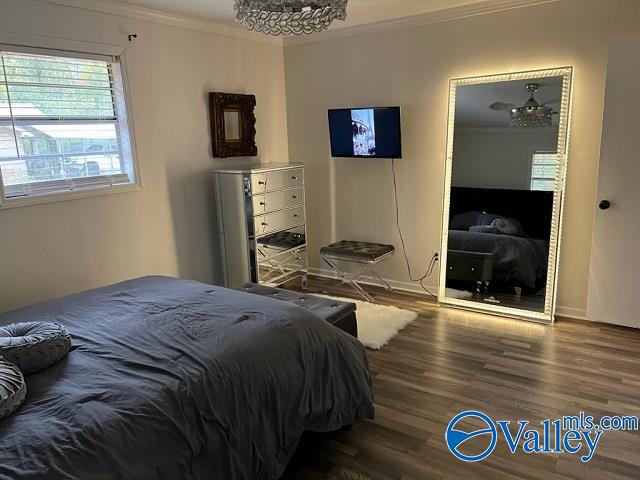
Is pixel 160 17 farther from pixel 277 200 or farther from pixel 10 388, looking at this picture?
pixel 10 388

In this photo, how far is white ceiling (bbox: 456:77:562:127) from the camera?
3455 mm

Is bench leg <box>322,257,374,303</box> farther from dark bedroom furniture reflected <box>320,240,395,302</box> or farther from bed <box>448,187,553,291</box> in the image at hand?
bed <box>448,187,553,291</box>

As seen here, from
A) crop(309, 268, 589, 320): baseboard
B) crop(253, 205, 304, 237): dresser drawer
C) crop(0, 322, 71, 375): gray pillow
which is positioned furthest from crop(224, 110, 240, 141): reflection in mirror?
crop(0, 322, 71, 375): gray pillow

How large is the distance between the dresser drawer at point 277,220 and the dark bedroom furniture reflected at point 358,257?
390mm

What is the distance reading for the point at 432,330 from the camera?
3.58m

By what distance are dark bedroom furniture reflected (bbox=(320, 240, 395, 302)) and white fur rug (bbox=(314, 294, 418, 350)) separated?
28 centimetres

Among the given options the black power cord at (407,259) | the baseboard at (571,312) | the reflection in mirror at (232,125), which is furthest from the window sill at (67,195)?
the baseboard at (571,312)

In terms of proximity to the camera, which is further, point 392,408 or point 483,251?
point 483,251

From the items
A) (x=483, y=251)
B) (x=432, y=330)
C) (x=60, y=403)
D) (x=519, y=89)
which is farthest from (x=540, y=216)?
(x=60, y=403)

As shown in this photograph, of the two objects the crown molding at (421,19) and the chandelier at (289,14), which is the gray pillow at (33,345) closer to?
the chandelier at (289,14)

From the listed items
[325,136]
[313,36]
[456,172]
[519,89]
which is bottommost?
[456,172]

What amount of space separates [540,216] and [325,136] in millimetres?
2128

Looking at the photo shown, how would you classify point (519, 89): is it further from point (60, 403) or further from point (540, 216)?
point (60, 403)

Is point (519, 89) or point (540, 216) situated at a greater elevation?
point (519, 89)
